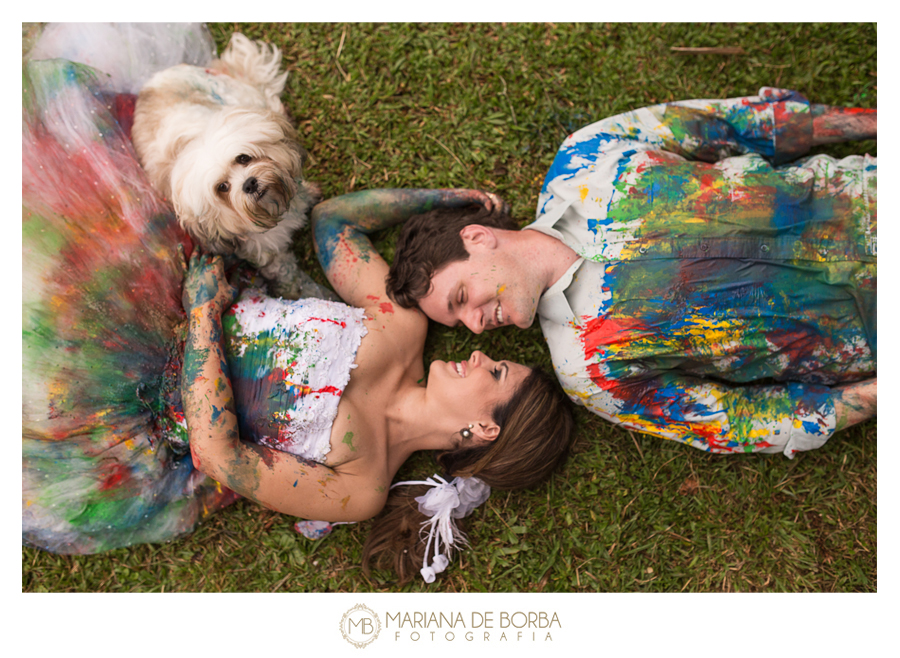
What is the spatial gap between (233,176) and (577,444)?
8.11 ft

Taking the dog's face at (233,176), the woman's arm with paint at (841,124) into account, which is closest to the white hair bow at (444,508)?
the dog's face at (233,176)

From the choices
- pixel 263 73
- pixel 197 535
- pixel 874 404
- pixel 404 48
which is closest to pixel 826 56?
pixel 874 404

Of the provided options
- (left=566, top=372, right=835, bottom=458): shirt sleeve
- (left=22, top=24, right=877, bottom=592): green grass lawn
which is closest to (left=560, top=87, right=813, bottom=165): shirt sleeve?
(left=22, top=24, right=877, bottom=592): green grass lawn

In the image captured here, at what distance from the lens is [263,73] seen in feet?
10.5

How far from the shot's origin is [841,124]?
305 centimetres

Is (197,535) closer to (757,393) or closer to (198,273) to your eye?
(198,273)

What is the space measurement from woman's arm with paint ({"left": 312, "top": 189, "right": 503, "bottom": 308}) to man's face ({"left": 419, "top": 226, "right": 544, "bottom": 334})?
38 cm

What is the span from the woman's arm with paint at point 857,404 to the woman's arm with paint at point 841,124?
1430 mm

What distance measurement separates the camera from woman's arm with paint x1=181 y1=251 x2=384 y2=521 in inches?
100

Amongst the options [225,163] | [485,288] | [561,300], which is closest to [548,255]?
[561,300]
